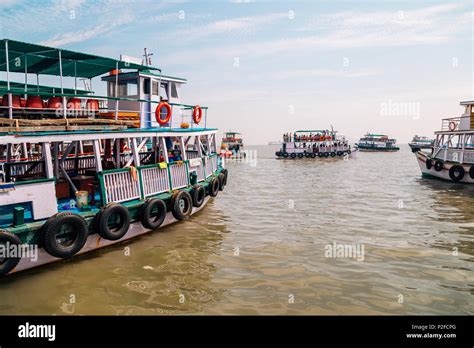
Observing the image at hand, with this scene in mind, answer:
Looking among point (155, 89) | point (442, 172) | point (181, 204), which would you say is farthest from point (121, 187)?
point (442, 172)

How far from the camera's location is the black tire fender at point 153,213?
9.99m

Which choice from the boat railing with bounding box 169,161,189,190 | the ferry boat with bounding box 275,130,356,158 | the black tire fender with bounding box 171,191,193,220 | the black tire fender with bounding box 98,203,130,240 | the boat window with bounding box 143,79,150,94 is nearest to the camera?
the black tire fender with bounding box 98,203,130,240

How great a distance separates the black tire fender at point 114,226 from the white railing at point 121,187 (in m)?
0.37

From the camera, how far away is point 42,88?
15.8m

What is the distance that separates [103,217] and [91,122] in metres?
2.59

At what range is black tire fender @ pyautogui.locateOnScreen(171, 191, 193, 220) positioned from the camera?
11242 millimetres

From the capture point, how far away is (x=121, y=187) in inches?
378

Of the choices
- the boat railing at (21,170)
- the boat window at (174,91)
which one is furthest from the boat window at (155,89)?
the boat railing at (21,170)

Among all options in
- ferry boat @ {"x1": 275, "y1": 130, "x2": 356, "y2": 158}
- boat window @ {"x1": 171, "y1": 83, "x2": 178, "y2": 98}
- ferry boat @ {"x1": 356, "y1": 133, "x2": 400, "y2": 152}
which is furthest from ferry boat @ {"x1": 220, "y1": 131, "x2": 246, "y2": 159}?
boat window @ {"x1": 171, "y1": 83, "x2": 178, "y2": 98}

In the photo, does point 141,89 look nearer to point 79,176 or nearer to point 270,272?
point 79,176

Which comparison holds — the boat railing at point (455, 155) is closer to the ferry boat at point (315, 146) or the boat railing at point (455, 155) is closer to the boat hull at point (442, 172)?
the boat hull at point (442, 172)

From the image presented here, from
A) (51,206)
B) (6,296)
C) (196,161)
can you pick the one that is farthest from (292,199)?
(6,296)

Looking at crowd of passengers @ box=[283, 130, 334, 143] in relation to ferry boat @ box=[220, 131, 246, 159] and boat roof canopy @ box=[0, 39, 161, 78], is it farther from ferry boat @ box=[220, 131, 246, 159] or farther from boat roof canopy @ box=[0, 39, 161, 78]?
boat roof canopy @ box=[0, 39, 161, 78]

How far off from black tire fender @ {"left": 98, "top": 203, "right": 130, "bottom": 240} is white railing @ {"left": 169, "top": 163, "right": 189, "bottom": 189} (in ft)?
9.13
